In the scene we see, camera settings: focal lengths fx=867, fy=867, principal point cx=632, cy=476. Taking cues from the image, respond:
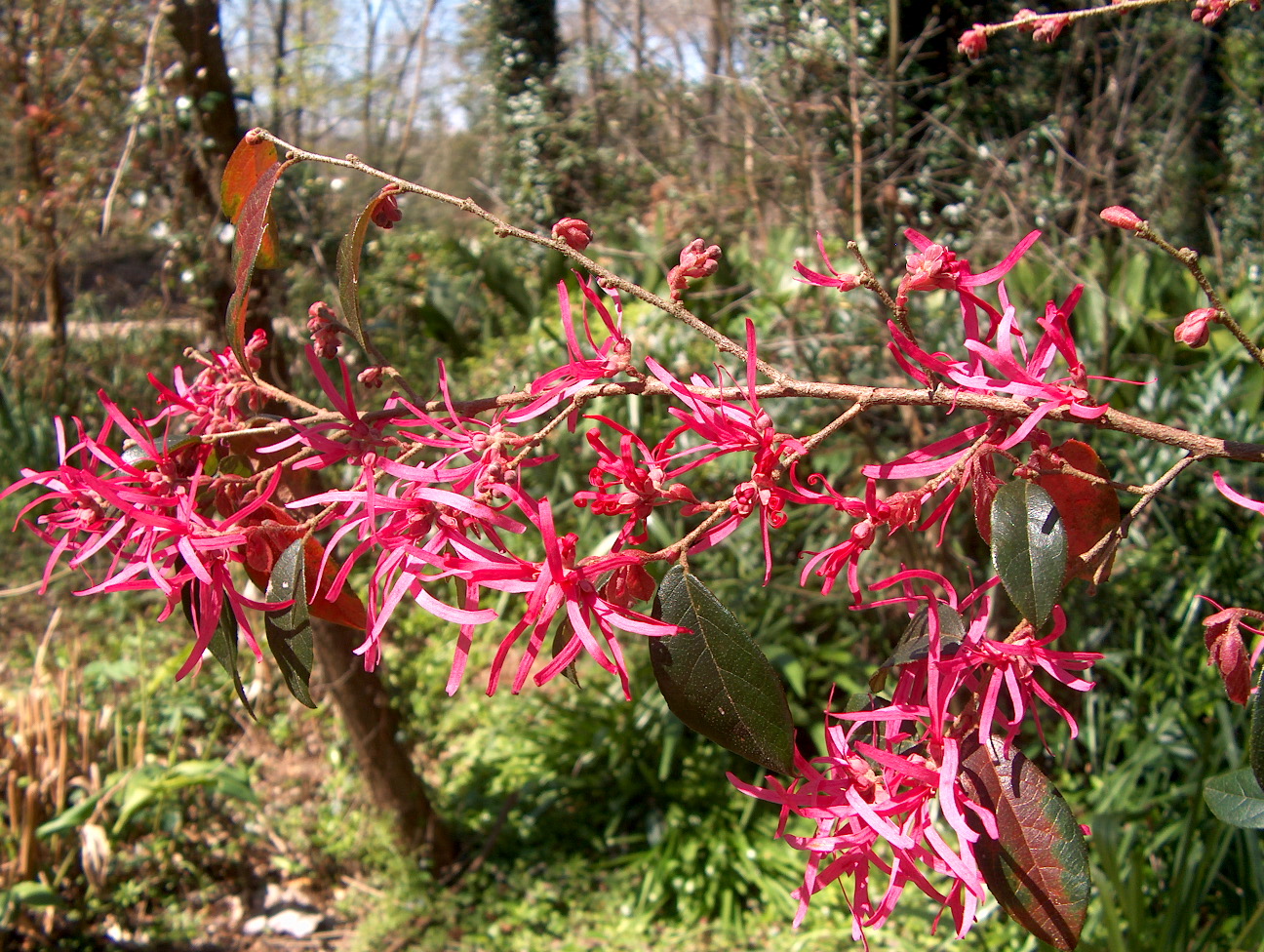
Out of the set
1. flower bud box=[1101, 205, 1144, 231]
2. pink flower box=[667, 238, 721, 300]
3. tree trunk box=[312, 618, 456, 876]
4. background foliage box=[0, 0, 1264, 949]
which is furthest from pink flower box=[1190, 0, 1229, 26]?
tree trunk box=[312, 618, 456, 876]

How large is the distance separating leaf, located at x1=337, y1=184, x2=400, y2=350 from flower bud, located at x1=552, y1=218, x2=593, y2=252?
0.10 m

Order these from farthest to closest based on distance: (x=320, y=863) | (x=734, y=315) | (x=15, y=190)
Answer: (x=15, y=190), (x=734, y=315), (x=320, y=863)

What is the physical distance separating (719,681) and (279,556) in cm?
27

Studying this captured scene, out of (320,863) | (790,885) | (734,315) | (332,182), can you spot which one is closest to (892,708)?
(790,885)

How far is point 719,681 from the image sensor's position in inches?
17.2

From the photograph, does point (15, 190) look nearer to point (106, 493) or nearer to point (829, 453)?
point (829, 453)

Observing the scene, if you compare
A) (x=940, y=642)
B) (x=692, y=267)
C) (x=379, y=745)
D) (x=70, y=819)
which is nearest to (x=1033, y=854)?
(x=940, y=642)

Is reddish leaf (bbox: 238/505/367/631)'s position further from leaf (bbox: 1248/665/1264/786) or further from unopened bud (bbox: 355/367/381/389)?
leaf (bbox: 1248/665/1264/786)

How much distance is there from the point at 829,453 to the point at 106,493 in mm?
2076

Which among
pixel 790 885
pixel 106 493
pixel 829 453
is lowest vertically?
pixel 790 885

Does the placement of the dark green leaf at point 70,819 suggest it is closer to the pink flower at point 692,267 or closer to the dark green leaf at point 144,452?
the dark green leaf at point 144,452

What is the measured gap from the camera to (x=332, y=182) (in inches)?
187

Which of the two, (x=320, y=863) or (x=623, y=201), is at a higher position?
(x=623, y=201)

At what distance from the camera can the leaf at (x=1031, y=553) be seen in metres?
0.42
